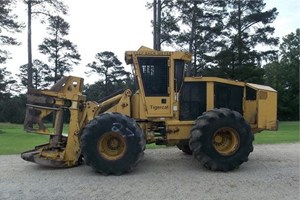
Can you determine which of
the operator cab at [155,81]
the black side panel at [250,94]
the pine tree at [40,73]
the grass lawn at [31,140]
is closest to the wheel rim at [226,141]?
the operator cab at [155,81]

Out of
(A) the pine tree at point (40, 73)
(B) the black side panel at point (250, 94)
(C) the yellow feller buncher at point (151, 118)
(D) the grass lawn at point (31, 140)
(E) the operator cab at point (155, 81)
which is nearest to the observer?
(C) the yellow feller buncher at point (151, 118)

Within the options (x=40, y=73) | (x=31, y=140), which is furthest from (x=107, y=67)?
(x=31, y=140)

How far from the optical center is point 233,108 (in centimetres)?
1106

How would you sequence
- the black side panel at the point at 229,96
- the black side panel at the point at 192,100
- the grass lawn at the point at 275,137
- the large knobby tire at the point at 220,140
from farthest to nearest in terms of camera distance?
1. the grass lawn at the point at 275,137
2. the black side panel at the point at 229,96
3. the black side panel at the point at 192,100
4. the large knobby tire at the point at 220,140

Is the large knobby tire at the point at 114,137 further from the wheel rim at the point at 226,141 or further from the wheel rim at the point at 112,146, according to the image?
the wheel rim at the point at 226,141

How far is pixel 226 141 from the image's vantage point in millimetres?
10188

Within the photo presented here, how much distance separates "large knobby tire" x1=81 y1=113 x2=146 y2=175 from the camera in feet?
30.6

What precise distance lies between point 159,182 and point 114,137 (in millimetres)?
1692

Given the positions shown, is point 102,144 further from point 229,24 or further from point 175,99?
point 229,24

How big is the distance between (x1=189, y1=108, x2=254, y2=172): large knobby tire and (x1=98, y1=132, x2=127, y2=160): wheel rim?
5.21ft

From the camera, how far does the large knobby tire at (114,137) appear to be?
932 centimetres

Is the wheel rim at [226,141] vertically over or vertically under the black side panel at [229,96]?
under

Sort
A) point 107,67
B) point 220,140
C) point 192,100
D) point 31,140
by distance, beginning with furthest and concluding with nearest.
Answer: point 107,67, point 31,140, point 192,100, point 220,140

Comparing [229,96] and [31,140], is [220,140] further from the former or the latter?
[31,140]
